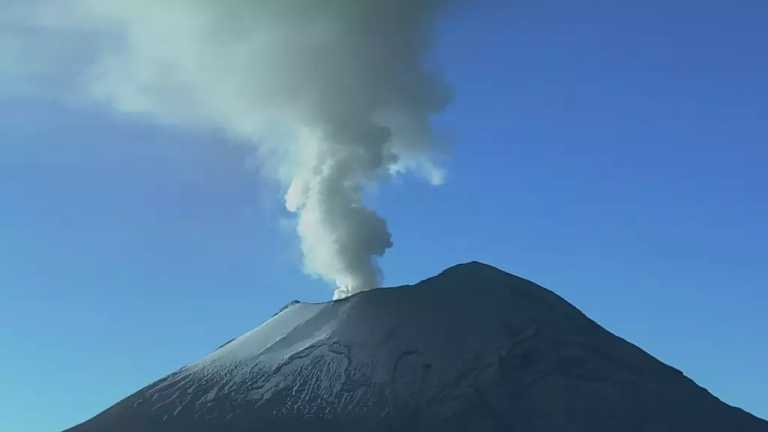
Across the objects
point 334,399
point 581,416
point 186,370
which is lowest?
point 581,416

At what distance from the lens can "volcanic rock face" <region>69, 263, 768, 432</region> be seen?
133 m

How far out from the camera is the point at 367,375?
139 meters

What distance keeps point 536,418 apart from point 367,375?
1748 cm

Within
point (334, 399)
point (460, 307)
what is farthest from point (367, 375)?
point (460, 307)

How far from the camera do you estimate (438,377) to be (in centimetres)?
13675

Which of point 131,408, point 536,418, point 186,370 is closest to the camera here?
point 536,418

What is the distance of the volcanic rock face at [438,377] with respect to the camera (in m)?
133

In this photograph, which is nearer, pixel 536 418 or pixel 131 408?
pixel 536 418

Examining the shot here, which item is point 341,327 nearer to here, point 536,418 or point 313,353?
point 313,353

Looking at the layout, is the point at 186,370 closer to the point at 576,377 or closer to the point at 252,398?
the point at 252,398

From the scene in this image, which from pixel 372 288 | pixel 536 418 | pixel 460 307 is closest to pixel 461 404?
pixel 536 418

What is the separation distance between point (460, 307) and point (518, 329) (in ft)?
22.4

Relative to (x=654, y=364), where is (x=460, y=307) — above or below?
above

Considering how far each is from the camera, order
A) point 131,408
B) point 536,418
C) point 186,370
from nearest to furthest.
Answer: point 536,418 → point 131,408 → point 186,370
